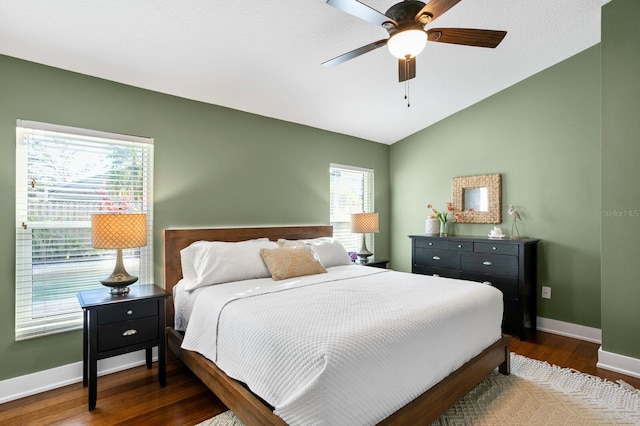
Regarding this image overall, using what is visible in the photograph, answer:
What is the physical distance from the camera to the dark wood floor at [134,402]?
2.15 meters

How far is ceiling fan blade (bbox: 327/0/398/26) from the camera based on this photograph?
66.8 inches

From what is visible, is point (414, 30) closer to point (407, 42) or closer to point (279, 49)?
point (407, 42)

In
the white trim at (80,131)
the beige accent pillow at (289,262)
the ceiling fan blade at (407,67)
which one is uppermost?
the ceiling fan blade at (407,67)

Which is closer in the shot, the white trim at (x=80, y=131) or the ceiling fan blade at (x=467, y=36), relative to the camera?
the ceiling fan blade at (x=467, y=36)

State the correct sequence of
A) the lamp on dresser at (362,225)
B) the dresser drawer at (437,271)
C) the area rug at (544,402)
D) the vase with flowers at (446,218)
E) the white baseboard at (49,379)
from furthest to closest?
the vase with flowers at (446,218) → the lamp on dresser at (362,225) → the dresser drawer at (437,271) → the white baseboard at (49,379) → the area rug at (544,402)

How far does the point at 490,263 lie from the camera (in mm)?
3732

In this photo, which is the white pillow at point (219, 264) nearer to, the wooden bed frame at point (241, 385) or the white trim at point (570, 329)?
the wooden bed frame at point (241, 385)

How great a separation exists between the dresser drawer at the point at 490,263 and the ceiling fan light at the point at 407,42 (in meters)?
2.54

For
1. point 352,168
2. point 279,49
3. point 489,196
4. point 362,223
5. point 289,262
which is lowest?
point 289,262

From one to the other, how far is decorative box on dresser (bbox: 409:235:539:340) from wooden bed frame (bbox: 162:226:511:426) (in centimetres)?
107

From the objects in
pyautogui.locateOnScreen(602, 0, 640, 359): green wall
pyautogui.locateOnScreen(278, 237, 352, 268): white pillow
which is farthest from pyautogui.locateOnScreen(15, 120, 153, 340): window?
pyautogui.locateOnScreen(602, 0, 640, 359): green wall

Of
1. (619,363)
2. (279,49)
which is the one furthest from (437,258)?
(279,49)

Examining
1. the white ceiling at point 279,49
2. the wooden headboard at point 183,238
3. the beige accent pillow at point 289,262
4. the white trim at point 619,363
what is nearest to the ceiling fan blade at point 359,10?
the white ceiling at point 279,49

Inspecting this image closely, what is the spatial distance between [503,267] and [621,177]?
132cm
